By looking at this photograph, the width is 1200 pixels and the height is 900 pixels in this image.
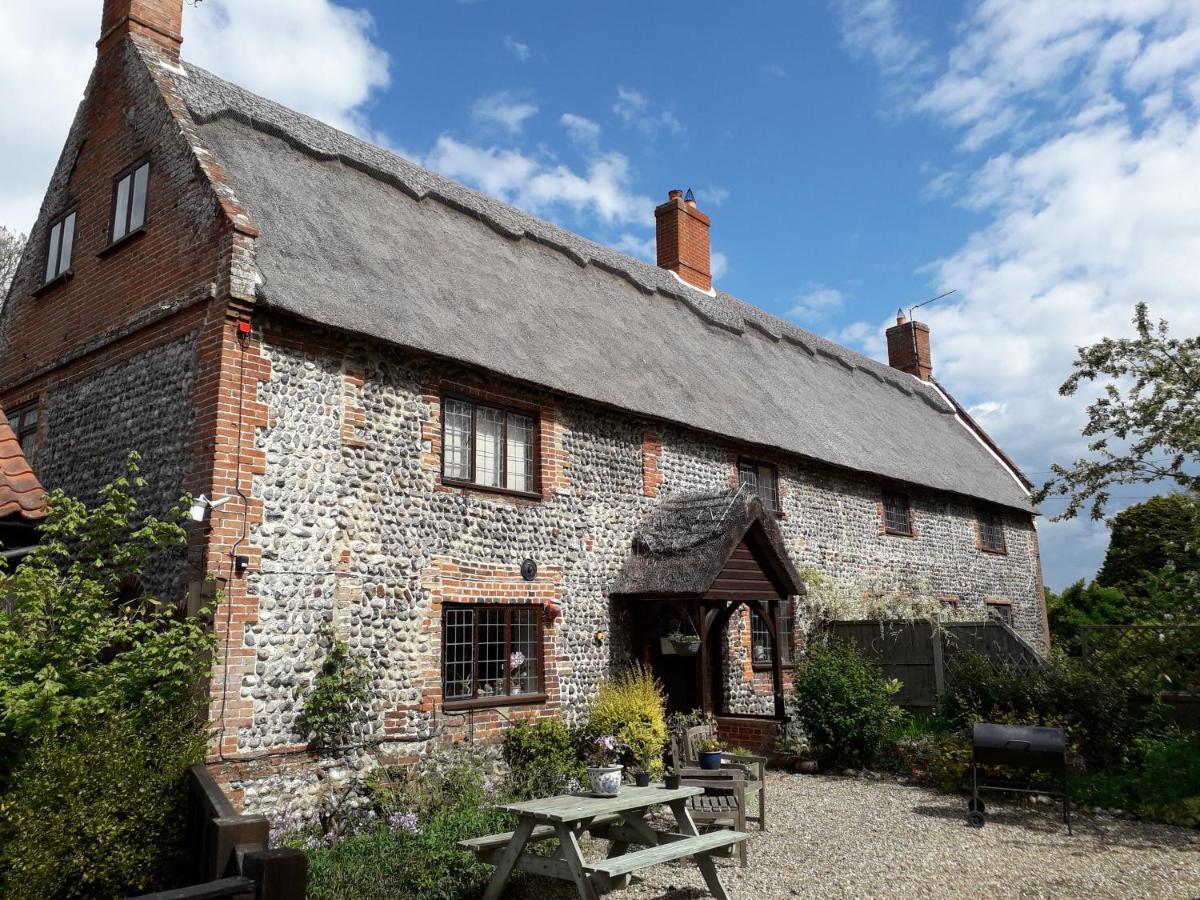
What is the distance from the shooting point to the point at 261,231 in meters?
10.1

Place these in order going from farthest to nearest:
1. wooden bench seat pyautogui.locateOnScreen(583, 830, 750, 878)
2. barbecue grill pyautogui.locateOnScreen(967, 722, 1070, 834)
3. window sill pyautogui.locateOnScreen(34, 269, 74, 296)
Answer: window sill pyautogui.locateOnScreen(34, 269, 74, 296) → barbecue grill pyautogui.locateOnScreen(967, 722, 1070, 834) → wooden bench seat pyautogui.locateOnScreen(583, 830, 750, 878)

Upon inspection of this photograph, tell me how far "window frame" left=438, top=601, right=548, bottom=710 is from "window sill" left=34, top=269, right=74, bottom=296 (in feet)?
22.2

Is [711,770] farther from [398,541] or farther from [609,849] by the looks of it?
[398,541]

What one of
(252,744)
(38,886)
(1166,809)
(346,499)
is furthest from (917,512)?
(38,886)

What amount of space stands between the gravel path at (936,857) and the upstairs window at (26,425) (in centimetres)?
905

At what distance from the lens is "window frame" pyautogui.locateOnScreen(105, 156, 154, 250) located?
1084 cm

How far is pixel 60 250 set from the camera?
1252cm

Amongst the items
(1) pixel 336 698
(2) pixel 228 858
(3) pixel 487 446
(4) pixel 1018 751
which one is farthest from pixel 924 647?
(2) pixel 228 858

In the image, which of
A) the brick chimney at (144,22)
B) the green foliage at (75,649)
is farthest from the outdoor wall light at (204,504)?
the brick chimney at (144,22)

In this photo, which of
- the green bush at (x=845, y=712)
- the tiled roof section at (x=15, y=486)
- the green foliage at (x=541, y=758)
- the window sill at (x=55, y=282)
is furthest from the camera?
the green bush at (x=845, y=712)

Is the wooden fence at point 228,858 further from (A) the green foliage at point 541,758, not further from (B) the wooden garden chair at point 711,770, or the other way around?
(B) the wooden garden chair at point 711,770

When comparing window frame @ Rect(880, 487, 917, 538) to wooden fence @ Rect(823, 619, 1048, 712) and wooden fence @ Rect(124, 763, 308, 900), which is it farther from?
wooden fence @ Rect(124, 763, 308, 900)

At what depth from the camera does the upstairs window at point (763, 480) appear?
15.5 m

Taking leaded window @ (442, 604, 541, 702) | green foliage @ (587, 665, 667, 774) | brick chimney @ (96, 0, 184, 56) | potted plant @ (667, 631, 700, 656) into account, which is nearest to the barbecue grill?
green foliage @ (587, 665, 667, 774)
